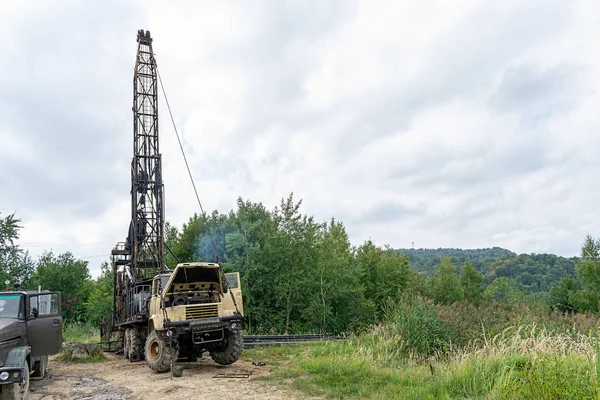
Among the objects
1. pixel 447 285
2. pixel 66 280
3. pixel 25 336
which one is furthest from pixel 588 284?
pixel 66 280

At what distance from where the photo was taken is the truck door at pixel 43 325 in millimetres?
10008

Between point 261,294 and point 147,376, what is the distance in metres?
16.1

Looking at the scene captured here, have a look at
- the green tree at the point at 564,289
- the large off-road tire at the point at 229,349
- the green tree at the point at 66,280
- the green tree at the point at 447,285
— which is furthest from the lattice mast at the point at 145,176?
the green tree at the point at 564,289

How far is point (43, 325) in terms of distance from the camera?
34.0 feet

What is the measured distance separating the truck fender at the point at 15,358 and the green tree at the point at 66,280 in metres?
39.0

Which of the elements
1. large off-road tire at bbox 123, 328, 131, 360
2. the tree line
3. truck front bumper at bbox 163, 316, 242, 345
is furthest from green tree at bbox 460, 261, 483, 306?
truck front bumper at bbox 163, 316, 242, 345

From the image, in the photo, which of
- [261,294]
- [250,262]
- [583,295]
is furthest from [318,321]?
[583,295]

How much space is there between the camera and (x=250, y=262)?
88.7 ft

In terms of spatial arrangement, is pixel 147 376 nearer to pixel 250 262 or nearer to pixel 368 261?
pixel 250 262

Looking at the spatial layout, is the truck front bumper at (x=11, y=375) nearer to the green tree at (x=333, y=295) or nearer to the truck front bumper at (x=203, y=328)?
the truck front bumper at (x=203, y=328)

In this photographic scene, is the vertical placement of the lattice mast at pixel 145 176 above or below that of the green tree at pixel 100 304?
above

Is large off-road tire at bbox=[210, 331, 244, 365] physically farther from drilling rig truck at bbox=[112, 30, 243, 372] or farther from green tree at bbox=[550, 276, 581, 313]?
green tree at bbox=[550, 276, 581, 313]

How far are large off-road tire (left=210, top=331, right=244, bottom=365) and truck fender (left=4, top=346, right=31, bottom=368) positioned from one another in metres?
5.05

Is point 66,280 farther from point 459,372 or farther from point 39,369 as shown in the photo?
point 459,372
